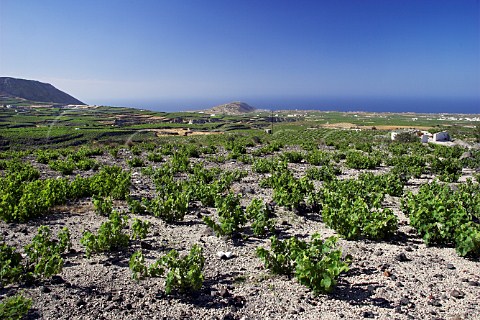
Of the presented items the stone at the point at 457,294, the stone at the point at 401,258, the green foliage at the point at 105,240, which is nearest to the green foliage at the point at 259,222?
the stone at the point at 401,258

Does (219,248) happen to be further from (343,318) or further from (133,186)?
(133,186)

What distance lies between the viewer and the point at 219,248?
7441 millimetres

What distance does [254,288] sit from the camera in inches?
227

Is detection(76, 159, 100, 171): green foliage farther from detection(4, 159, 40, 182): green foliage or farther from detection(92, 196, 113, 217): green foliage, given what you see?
detection(92, 196, 113, 217): green foliage

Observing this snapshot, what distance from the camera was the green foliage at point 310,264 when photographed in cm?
527

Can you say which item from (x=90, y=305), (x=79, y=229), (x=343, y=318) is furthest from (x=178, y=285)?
(x=79, y=229)

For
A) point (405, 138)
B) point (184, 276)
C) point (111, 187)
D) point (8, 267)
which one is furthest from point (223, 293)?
point (405, 138)

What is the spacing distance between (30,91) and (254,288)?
173585 millimetres

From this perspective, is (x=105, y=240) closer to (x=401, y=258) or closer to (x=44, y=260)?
(x=44, y=260)

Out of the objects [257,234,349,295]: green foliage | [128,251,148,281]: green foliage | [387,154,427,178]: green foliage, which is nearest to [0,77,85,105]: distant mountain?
[387,154,427,178]: green foliage

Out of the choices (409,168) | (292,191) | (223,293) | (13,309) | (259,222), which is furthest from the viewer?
(409,168)

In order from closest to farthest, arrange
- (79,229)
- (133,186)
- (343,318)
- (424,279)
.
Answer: (343,318) → (424,279) → (79,229) → (133,186)

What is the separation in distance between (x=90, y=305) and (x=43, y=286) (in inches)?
42.1

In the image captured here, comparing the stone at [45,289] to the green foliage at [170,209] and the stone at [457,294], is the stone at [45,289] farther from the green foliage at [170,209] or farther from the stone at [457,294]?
the stone at [457,294]
